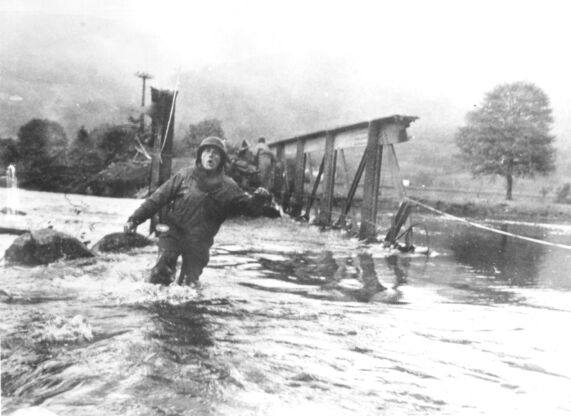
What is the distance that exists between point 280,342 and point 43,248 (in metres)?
4.70

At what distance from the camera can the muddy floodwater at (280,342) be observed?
316cm

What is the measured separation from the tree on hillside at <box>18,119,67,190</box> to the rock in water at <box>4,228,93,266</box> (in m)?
3.02

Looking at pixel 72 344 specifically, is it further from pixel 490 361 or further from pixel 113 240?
pixel 113 240

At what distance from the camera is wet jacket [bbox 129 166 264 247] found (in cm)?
593

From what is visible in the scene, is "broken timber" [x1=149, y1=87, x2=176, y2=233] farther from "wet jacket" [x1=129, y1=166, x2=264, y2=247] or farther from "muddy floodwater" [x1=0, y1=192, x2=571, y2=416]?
"wet jacket" [x1=129, y1=166, x2=264, y2=247]

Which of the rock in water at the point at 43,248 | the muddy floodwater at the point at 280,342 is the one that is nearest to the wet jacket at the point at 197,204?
the muddy floodwater at the point at 280,342

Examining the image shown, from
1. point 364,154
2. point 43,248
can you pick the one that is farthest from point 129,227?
point 364,154

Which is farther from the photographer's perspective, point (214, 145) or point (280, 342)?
point (214, 145)

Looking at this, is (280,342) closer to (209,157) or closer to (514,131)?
(209,157)

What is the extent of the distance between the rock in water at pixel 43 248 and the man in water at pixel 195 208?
2.48m

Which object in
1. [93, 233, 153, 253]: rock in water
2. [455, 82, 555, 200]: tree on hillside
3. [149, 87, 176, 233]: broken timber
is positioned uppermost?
[455, 82, 555, 200]: tree on hillside

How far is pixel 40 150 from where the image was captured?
590 inches

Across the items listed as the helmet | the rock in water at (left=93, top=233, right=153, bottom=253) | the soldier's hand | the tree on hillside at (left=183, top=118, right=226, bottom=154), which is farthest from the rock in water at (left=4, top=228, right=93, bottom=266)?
the tree on hillside at (left=183, top=118, right=226, bottom=154)

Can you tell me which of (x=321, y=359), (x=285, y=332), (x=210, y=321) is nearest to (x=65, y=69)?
(x=210, y=321)
